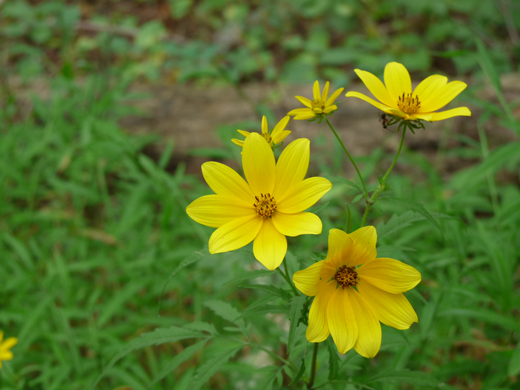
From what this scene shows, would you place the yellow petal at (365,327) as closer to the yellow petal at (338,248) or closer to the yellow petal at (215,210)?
the yellow petal at (338,248)

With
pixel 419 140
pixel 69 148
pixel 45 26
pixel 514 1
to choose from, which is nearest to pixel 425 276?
pixel 419 140

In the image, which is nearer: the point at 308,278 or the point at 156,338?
the point at 308,278

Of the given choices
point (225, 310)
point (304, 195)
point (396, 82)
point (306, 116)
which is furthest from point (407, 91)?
point (225, 310)

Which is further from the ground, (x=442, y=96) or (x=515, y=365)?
(x=442, y=96)

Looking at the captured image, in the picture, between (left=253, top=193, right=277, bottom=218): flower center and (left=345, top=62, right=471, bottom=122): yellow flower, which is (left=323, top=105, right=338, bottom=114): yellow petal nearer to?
(left=345, top=62, right=471, bottom=122): yellow flower

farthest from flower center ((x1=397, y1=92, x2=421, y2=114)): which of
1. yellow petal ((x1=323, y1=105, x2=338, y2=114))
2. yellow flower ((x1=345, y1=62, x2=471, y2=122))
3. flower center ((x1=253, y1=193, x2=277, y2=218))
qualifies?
flower center ((x1=253, y1=193, x2=277, y2=218))

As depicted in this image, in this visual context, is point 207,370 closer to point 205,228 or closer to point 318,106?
point 318,106
